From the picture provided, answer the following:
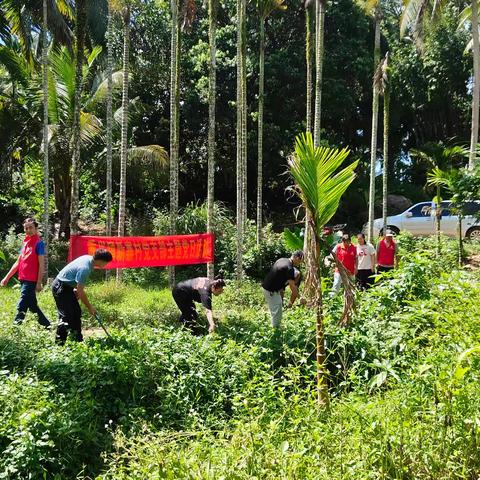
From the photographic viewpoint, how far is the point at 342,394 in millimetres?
5145

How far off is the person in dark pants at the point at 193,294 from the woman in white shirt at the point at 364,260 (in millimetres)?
3824

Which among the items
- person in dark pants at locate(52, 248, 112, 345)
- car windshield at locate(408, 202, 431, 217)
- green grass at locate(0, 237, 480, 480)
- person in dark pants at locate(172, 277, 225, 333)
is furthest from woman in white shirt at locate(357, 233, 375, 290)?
car windshield at locate(408, 202, 431, 217)

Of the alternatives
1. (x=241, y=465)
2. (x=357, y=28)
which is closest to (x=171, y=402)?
(x=241, y=465)

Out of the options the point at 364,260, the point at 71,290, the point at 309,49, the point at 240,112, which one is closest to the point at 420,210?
the point at 309,49

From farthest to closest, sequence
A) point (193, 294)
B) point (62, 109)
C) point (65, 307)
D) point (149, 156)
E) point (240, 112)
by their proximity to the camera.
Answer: point (149, 156) → point (62, 109) → point (240, 112) → point (193, 294) → point (65, 307)

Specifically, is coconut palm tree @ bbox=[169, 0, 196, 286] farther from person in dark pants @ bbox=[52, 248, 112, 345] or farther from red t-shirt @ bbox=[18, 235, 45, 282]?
person in dark pants @ bbox=[52, 248, 112, 345]

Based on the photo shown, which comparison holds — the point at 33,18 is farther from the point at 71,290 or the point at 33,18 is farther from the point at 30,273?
the point at 71,290

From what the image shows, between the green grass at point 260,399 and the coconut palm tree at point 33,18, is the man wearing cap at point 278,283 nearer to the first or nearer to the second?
the green grass at point 260,399

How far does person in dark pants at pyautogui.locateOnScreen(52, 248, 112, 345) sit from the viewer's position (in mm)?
6418

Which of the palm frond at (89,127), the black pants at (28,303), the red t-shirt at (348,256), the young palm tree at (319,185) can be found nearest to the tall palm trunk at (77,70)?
the black pants at (28,303)

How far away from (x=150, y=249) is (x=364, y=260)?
4260 millimetres

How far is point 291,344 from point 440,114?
86.1ft

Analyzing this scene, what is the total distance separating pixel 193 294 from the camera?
24.2 ft

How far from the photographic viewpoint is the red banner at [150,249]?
10562mm
